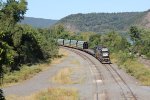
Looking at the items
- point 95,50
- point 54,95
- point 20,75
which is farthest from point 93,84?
point 95,50

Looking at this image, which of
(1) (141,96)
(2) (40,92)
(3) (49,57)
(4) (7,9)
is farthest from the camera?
(3) (49,57)

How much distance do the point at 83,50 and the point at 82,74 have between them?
3688cm

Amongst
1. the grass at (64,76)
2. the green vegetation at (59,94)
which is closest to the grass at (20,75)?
the grass at (64,76)

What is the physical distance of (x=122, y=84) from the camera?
4603cm

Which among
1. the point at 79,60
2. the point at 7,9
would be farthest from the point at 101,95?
the point at 79,60

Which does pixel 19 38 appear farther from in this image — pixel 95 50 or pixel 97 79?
pixel 95 50

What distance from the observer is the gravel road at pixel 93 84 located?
3919cm

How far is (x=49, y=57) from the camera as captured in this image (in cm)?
7750

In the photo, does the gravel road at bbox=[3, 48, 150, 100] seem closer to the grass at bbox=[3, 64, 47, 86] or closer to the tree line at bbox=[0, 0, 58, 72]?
the grass at bbox=[3, 64, 47, 86]

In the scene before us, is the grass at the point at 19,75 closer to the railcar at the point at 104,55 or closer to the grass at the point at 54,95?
the grass at the point at 54,95

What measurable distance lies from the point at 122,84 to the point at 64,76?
975 cm

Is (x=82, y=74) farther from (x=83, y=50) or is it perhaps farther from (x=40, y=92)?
(x=83, y=50)

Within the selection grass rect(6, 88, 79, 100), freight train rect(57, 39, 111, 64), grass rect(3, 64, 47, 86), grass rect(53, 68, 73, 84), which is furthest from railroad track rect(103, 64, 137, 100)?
grass rect(3, 64, 47, 86)

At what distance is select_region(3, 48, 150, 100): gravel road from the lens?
129ft
